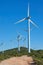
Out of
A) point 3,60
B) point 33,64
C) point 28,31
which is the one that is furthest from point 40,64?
point 28,31

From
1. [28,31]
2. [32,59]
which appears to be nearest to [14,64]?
[32,59]

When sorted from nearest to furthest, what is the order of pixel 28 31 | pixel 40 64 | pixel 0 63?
pixel 40 64 → pixel 0 63 → pixel 28 31

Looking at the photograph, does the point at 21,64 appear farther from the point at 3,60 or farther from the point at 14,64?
the point at 3,60

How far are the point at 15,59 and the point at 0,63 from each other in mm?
3638

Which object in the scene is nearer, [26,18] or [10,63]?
[10,63]

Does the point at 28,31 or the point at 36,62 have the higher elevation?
the point at 28,31

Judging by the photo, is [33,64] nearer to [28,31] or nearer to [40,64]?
[40,64]

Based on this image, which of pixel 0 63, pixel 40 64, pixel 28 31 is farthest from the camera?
pixel 28 31

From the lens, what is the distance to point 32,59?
49.1 meters

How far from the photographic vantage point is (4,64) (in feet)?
153

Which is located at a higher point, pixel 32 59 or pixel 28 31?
pixel 28 31

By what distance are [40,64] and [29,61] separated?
4079mm

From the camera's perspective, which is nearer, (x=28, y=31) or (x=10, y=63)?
(x=10, y=63)

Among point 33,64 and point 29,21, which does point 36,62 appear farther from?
point 29,21
